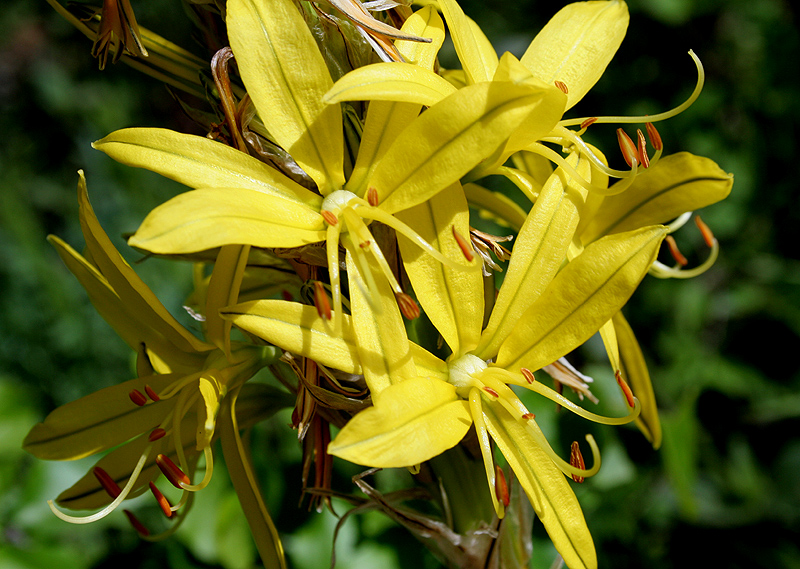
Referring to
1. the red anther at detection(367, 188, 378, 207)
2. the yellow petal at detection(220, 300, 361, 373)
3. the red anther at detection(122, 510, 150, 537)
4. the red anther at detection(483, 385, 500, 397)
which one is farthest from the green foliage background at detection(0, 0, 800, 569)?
the red anther at detection(367, 188, 378, 207)

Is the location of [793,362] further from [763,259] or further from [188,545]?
[188,545]

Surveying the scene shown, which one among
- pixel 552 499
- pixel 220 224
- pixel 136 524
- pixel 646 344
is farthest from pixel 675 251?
pixel 646 344

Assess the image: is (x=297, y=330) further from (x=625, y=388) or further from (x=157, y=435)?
(x=625, y=388)

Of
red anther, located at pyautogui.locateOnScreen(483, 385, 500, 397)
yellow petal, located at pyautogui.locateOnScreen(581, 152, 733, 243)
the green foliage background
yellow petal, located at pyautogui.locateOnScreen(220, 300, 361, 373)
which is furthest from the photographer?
the green foliage background

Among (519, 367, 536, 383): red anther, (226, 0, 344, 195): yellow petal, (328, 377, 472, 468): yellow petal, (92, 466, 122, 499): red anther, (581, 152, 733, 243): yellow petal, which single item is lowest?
(92, 466, 122, 499): red anther

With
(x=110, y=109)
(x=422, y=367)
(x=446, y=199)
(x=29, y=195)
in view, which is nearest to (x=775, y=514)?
(x=422, y=367)

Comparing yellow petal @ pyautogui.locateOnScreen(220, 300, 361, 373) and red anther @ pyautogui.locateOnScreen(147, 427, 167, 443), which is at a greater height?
yellow petal @ pyautogui.locateOnScreen(220, 300, 361, 373)

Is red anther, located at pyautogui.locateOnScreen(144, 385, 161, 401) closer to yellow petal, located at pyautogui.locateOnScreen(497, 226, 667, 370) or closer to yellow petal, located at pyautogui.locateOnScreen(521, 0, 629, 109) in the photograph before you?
yellow petal, located at pyautogui.locateOnScreen(497, 226, 667, 370)
